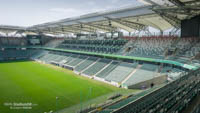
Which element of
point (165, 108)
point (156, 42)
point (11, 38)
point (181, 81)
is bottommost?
point (165, 108)

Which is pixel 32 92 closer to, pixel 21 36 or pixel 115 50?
pixel 115 50

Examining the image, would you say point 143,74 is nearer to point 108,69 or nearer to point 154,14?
point 108,69

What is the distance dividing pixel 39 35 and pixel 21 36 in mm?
7533

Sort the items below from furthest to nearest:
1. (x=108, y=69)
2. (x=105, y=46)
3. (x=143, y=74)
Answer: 1. (x=105, y=46)
2. (x=108, y=69)
3. (x=143, y=74)

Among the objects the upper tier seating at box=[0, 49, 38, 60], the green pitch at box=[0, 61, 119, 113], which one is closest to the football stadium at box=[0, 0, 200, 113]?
the green pitch at box=[0, 61, 119, 113]

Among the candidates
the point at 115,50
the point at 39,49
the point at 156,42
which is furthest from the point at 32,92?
the point at 39,49

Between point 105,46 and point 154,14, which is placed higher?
point 154,14

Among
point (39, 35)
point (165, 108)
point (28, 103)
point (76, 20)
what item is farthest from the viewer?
point (39, 35)

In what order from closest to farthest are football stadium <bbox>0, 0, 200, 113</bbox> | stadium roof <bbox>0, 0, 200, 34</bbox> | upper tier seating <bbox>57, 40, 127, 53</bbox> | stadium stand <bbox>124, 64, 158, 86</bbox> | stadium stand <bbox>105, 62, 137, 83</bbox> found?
football stadium <bbox>0, 0, 200, 113</bbox>, stadium roof <bbox>0, 0, 200, 34</bbox>, stadium stand <bbox>124, 64, 158, 86</bbox>, stadium stand <bbox>105, 62, 137, 83</bbox>, upper tier seating <bbox>57, 40, 127, 53</bbox>

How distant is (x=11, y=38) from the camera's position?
5909cm

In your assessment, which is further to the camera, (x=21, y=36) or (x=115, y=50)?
(x=21, y=36)

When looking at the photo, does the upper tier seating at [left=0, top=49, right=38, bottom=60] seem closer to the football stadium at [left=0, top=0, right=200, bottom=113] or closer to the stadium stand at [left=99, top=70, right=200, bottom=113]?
the football stadium at [left=0, top=0, right=200, bottom=113]

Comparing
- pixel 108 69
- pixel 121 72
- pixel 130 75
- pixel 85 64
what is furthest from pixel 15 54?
pixel 130 75

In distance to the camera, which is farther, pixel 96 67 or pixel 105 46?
pixel 105 46
